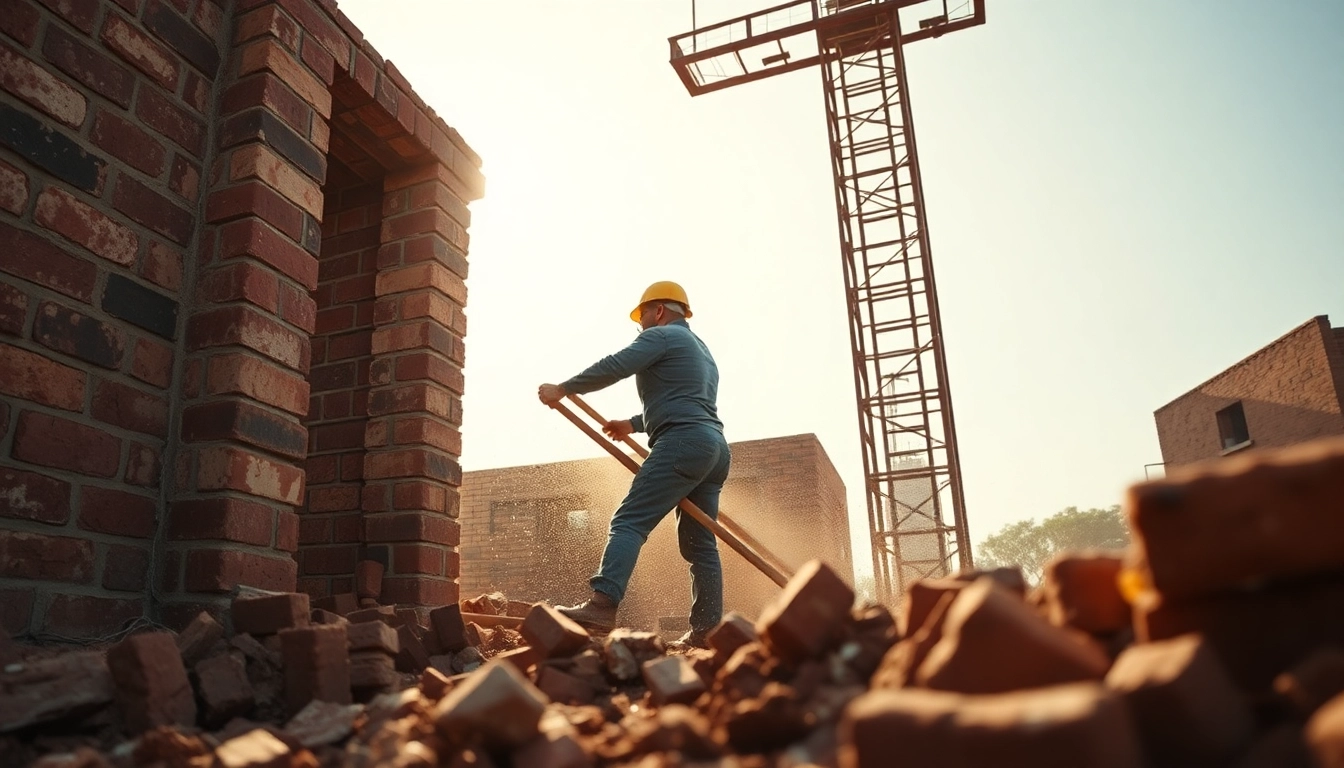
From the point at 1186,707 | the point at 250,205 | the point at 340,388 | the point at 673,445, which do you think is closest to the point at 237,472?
the point at 250,205

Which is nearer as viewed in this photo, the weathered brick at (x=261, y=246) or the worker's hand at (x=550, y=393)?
the weathered brick at (x=261, y=246)

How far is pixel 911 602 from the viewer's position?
144 cm

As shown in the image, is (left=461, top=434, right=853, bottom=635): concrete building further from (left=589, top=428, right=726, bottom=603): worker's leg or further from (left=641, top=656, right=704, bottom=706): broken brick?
(left=641, top=656, right=704, bottom=706): broken brick

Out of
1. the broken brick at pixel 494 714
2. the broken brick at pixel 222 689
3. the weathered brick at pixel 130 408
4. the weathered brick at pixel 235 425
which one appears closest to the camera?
the broken brick at pixel 494 714

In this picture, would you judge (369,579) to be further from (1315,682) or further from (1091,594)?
(1315,682)

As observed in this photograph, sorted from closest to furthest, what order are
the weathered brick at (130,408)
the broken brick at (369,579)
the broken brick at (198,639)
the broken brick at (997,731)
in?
the broken brick at (997,731)
the broken brick at (198,639)
the weathered brick at (130,408)
the broken brick at (369,579)

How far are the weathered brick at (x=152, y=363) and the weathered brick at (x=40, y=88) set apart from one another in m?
0.68

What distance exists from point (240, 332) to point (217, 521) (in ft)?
1.97

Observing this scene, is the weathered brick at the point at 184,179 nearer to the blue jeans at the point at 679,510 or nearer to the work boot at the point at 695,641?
the blue jeans at the point at 679,510

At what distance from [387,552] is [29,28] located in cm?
216

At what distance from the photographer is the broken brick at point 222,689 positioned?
A: 5.69 feet

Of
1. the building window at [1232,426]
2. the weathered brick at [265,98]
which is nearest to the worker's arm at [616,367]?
the weathered brick at [265,98]

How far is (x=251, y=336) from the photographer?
2.54 metres

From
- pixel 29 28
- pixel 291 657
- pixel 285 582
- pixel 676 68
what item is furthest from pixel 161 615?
pixel 676 68
